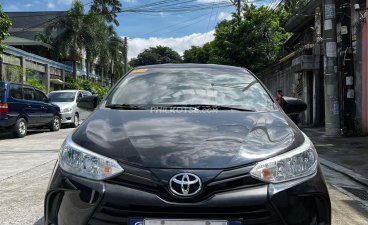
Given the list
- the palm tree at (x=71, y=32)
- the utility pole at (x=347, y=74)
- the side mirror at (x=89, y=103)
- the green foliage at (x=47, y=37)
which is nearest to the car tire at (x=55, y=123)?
the utility pole at (x=347, y=74)

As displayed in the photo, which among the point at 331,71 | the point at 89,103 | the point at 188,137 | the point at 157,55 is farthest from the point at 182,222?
the point at 157,55

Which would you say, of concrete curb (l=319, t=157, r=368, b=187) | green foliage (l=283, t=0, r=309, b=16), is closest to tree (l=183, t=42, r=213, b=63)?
green foliage (l=283, t=0, r=309, b=16)

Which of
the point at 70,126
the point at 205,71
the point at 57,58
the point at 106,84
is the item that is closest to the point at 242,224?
the point at 205,71

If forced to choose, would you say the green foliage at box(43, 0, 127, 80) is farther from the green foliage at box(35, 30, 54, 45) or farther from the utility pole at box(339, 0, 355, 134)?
the utility pole at box(339, 0, 355, 134)

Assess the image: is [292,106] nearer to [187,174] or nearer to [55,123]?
[187,174]

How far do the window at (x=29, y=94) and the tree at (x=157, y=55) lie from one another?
69.4 meters

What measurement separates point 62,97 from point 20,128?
552 cm

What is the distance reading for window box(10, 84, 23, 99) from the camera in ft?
47.5

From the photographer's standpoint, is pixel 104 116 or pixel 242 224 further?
pixel 104 116

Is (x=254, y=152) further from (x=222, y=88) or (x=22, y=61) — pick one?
(x=22, y=61)

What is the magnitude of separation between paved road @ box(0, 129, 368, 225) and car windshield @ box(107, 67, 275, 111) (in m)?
1.69

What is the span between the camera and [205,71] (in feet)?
15.0

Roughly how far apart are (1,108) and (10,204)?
9.21 meters

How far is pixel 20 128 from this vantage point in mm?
14805
